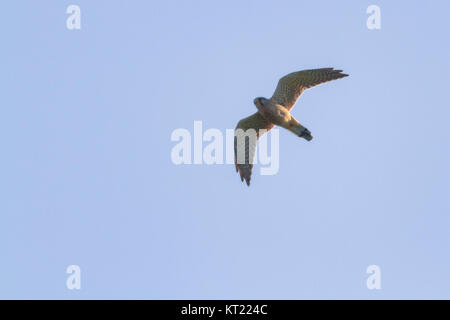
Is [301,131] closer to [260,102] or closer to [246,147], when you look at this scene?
[260,102]

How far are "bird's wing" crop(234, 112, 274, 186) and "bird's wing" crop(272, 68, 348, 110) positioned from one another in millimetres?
559

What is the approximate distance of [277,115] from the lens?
17.1 metres

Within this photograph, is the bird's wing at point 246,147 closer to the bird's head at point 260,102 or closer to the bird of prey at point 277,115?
the bird of prey at point 277,115

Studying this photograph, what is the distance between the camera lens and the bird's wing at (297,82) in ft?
57.6

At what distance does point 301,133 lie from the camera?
56.4ft

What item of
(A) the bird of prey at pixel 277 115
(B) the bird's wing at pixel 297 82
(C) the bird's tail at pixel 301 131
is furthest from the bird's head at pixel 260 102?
(C) the bird's tail at pixel 301 131

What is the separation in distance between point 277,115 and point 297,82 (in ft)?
3.12
